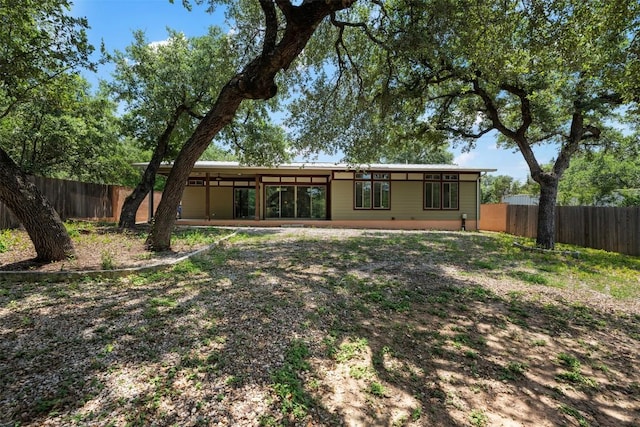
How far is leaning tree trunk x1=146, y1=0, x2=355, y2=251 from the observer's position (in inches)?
217

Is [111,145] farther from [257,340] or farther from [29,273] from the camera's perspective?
[257,340]

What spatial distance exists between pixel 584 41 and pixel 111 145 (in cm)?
1814

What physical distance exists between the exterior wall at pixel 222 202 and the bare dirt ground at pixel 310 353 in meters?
13.6

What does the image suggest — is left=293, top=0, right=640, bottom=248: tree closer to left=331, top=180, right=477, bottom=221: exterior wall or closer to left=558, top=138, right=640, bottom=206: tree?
left=331, top=180, right=477, bottom=221: exterior wall

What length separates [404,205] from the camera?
17.3m

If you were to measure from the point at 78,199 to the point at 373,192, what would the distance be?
41.1ft

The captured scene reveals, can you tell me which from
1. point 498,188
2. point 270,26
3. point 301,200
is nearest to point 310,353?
point 270,26

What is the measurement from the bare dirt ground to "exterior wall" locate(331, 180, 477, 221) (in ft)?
38.7

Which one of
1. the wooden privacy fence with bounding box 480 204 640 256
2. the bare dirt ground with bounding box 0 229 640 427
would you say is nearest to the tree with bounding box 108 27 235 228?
the bare dirt ground with bounding box 0 229 640 427

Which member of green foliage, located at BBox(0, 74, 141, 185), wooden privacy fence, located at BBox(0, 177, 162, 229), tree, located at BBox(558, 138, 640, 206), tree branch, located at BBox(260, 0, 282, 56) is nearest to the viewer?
tree branch, located at BBox(260, 0, 282, 56)

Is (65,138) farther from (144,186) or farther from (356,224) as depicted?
(356,224)

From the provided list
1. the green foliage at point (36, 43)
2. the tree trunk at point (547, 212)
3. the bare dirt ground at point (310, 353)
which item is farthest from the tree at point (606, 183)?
the green foliage at point (36, 43)

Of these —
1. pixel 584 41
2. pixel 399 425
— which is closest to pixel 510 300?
pixel 399 425

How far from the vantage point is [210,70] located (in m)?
11.1
